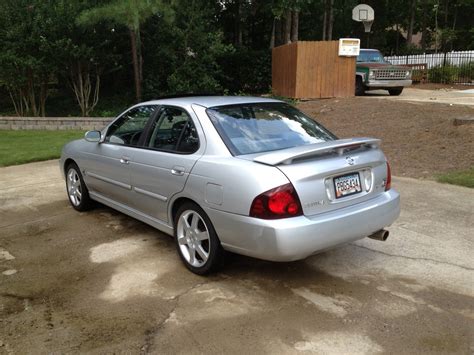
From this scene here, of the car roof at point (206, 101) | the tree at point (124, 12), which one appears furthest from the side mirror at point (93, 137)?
the tree at point (124, 12)

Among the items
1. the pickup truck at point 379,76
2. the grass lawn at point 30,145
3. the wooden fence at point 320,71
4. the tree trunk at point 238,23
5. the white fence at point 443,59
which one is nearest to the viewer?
the grass lawn at point 30,145

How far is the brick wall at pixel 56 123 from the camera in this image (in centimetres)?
1483

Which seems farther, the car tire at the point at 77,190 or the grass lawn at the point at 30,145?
the grass lawn at the point at 30,145

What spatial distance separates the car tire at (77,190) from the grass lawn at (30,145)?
3.90 meters

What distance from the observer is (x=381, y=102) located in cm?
1314

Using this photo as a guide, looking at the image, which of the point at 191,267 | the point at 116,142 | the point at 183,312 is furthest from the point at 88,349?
the point at 116,142

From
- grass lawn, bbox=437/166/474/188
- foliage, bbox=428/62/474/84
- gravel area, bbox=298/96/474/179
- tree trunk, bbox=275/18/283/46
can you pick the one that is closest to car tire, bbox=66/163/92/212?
gravel area, bbox=298/96/474/179

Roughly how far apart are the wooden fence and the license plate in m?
12.6

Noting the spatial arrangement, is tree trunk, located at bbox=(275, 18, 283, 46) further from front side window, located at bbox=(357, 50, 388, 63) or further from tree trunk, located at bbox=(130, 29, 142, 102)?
tree trunk, located at bbox=(130, 29, 142, 102)

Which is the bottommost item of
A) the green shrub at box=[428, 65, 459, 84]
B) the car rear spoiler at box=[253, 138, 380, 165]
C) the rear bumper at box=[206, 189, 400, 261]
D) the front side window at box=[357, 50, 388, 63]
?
the rear bumper at box=[206, 189, 400, 261]

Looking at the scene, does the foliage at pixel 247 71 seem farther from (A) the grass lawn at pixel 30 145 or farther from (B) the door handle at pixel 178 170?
(B) the door handle at pixel 178 170

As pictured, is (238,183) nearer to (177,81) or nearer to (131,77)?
(177,81)

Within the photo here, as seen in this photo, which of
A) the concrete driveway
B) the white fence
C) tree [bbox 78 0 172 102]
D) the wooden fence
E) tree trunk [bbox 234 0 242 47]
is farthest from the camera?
tree trunk [bbox 234 0 242 47]

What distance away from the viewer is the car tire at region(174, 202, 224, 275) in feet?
12.6
